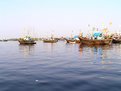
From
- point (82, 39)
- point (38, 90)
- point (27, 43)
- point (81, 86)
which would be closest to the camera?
point (38, 90)

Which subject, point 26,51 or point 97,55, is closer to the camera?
point 97,55

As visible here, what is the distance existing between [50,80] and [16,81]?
254 cm

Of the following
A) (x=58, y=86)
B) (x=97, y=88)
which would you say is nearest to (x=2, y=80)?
(x=58, y=86)

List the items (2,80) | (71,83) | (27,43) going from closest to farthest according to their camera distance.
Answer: (71,83) < (2,80) < (27,43)

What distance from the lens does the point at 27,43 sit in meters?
108

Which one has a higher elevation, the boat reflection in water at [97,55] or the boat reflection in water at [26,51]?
the boat reflection in water at [97,55]

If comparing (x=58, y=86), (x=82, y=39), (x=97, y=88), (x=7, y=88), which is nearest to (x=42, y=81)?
(x=58, y=86)

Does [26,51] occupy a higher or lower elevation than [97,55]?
lower

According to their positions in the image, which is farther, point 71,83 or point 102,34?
point 102,34

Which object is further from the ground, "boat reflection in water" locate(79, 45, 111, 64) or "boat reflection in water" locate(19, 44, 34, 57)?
"boat reflection in water" locate(79, 45, 111, 64)

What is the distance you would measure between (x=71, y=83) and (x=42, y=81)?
7.19ft

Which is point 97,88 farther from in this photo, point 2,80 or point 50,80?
point 2,80

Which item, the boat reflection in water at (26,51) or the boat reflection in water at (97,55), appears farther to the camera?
the boat reflection in water at (26,51)

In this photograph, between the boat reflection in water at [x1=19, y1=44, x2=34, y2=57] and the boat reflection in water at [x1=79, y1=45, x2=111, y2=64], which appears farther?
the boat reflection in water at [x1=19, y1=44, x2=34, y2=57]
